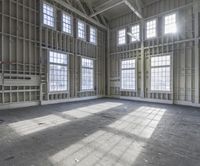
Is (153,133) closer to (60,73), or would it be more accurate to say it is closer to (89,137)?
(89,137)

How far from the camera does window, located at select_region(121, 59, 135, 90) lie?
34.6 ft

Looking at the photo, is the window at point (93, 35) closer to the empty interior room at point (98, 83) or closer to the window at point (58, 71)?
the empty interior room at point (98, 83)

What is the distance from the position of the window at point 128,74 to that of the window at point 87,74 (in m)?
2.39

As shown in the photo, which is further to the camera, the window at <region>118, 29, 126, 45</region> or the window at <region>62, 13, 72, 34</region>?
the window at <region>118, 29, 126, 45</region>

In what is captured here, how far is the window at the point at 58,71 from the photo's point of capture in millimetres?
8344

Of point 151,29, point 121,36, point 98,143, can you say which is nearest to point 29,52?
point 98,143

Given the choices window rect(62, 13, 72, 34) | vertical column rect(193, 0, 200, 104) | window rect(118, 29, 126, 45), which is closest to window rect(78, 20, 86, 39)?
window rect(62, 13, 72, 34)

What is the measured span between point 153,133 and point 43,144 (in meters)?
2.69

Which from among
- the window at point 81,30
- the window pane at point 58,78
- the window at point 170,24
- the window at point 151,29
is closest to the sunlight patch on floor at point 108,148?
the window pane at point 58,78

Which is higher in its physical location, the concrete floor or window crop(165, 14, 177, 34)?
window crop(165, 14, 177, 34)

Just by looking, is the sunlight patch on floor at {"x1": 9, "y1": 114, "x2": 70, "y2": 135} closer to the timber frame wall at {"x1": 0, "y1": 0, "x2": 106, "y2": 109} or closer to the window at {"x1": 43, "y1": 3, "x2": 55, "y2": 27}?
the timber frame wall at {"x1": 0, "y1": 0, "x2": 106, "y2": 109}

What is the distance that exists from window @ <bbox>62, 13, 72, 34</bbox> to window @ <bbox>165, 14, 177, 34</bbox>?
6.12m

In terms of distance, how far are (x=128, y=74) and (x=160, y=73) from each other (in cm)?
233

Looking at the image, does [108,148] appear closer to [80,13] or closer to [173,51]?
[173,51]
